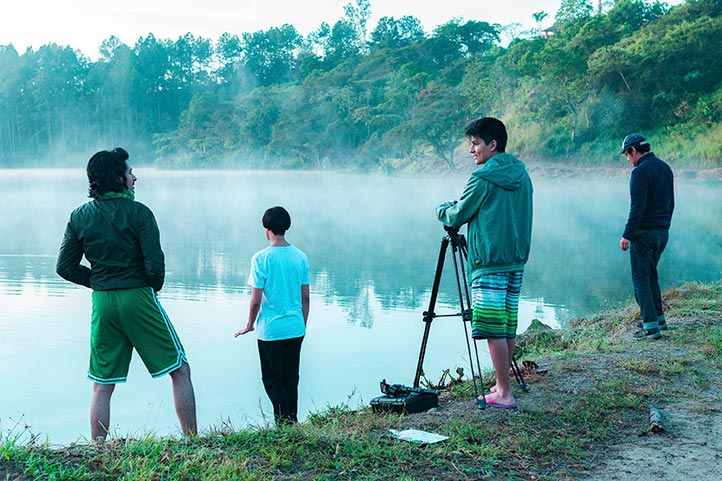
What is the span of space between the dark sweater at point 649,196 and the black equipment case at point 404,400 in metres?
2.22

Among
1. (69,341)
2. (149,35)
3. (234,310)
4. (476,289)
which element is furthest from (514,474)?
(149,35)

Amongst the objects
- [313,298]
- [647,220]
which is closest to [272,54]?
[313,298]

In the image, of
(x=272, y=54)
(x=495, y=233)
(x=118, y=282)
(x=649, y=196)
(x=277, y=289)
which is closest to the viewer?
(x=118, y=282)

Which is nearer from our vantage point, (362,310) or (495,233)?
(495,233)

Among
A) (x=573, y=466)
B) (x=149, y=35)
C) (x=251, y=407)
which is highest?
(x=149, y=35)

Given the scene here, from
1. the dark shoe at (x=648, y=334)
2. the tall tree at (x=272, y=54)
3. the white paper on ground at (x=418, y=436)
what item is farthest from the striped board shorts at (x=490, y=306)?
the tall tree at (x=272, y=54)

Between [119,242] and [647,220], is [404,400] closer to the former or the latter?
[119,242]

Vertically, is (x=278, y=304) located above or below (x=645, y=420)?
above

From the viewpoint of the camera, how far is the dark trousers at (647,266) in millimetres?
5793

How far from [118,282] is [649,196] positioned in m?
3.75

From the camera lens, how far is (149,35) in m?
86.4

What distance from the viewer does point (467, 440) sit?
3.62 m

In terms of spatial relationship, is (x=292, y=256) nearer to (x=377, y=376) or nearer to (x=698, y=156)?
(x=377, y=376)

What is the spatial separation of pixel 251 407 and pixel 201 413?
366mm
